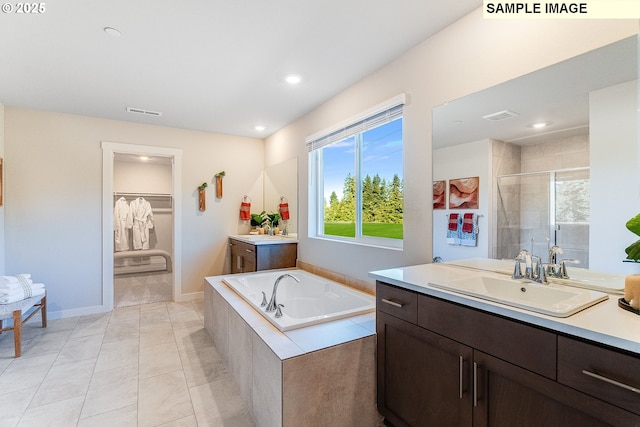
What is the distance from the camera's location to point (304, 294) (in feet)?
10.0

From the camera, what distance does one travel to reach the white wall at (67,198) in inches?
132

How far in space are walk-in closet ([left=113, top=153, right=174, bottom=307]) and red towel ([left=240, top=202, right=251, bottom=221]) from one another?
213 cm

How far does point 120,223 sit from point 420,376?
6.54m

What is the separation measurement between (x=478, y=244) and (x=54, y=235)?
14.7 feet

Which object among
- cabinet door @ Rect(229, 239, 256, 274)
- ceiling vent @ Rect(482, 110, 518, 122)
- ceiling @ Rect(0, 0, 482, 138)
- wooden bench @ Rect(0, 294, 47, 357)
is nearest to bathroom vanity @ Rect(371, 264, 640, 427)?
ceiling vent @ Rect(482, 110, 518, 122)

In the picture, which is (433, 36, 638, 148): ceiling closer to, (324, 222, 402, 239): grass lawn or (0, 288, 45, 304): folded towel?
(324, 222, 402, 239): grass lawn

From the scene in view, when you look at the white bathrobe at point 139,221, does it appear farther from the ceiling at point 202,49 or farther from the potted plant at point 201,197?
the ceiling at point 202,49

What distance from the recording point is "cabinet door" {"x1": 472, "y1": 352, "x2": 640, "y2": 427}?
0.88 meters

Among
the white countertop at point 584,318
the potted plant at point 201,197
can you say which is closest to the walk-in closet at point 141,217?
the potted plant at point 201,197

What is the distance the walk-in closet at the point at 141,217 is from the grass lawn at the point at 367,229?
3893mm

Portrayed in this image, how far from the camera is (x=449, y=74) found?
1.90 metres

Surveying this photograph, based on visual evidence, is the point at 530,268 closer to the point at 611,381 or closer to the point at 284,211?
the point at 611,381

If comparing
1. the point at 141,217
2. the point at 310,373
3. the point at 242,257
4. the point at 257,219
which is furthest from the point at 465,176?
the point at 141,217

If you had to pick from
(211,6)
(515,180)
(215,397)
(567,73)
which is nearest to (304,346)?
(215,397)
